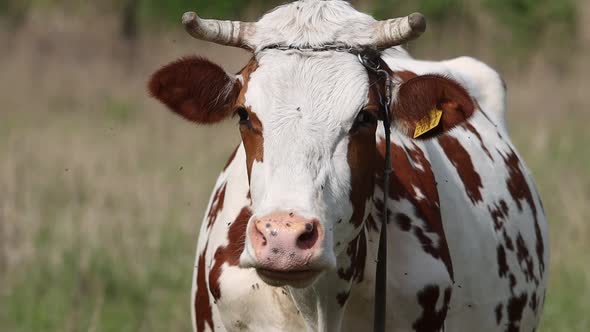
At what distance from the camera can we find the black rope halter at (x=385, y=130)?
3.92 metres

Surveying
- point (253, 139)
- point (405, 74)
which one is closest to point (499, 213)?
point (405, 74)

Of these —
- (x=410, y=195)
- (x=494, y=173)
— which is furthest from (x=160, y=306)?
(x=410, y=195)

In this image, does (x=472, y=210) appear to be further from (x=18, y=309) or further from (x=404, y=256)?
(x=18, y=309)

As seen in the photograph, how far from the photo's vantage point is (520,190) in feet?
18.9

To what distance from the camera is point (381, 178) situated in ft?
14.0

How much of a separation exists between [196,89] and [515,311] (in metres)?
1.78

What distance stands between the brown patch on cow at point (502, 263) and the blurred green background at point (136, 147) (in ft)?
5.86

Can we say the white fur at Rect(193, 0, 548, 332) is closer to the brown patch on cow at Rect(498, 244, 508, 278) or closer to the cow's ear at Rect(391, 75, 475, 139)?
the brown patch on cow at Rect(498, 244, 508, 278)

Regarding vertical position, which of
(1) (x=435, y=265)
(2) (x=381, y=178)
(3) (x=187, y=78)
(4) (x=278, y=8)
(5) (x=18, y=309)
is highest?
(4) (x=278, y=8)

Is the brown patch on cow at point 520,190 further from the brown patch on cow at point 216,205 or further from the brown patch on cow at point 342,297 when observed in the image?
the brown patch on cow at point 342,297

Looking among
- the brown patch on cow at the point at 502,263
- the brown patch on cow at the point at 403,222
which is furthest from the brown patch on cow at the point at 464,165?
the brown patch on cow at the point at 403,222

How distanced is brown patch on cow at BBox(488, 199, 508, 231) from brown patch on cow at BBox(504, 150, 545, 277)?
238 millimetres

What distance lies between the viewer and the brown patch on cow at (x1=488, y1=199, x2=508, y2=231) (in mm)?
5129

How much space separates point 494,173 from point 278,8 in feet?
5.67
